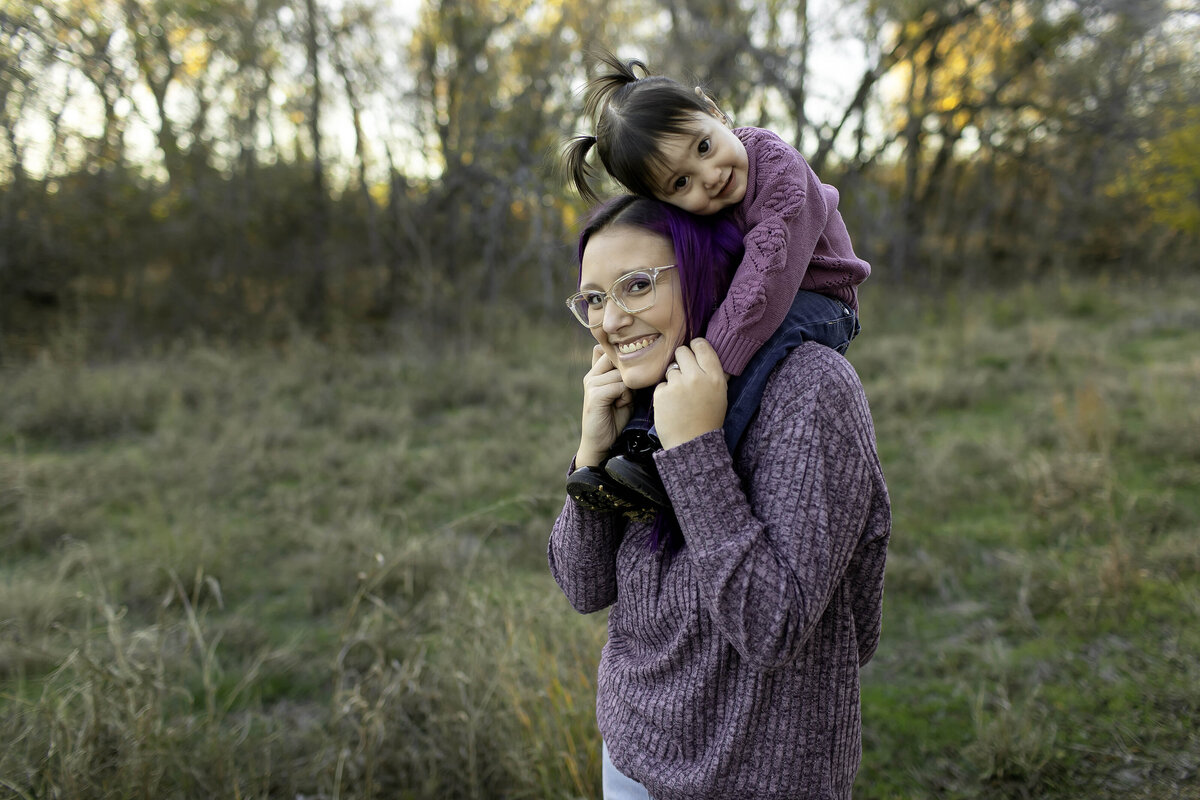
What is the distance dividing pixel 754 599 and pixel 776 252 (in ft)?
1.70

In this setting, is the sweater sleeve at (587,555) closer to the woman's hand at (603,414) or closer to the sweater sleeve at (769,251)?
the woman's hand at (603,414)

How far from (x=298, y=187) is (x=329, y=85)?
190cm

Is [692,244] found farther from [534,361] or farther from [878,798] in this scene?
[534,361]

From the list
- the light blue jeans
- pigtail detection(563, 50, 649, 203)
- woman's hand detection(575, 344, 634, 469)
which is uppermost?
pigtail detection(563, 50, 649, 203)

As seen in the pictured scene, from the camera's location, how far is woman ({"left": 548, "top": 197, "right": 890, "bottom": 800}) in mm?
1086

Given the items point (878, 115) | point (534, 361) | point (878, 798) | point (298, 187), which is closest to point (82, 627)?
point (878, 798)

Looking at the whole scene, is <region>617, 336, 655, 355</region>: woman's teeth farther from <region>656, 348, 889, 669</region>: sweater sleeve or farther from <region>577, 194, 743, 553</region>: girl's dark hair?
<region>656, 348, 889, 669</region>: sweater sleeve

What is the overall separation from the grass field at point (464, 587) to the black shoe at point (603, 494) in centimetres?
56

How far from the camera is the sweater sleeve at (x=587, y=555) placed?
144 centimetres

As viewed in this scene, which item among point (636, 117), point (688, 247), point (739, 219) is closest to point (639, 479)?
point (688, 247)

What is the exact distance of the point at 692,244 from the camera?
1.30 meters

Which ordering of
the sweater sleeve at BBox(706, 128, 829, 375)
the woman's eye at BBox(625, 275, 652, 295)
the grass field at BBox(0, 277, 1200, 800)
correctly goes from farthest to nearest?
the grass field at BBox(0, 277, 1200, 800), the woman's eye at BBox(625, 275, 652, 295), the sweater sleeve at BBox(706, 128, 829, 375)

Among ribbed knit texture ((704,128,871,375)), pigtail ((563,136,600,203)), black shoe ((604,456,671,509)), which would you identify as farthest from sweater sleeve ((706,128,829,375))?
pigtail ((563,136,600,203))

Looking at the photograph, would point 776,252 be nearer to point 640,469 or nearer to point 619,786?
point 640,469
